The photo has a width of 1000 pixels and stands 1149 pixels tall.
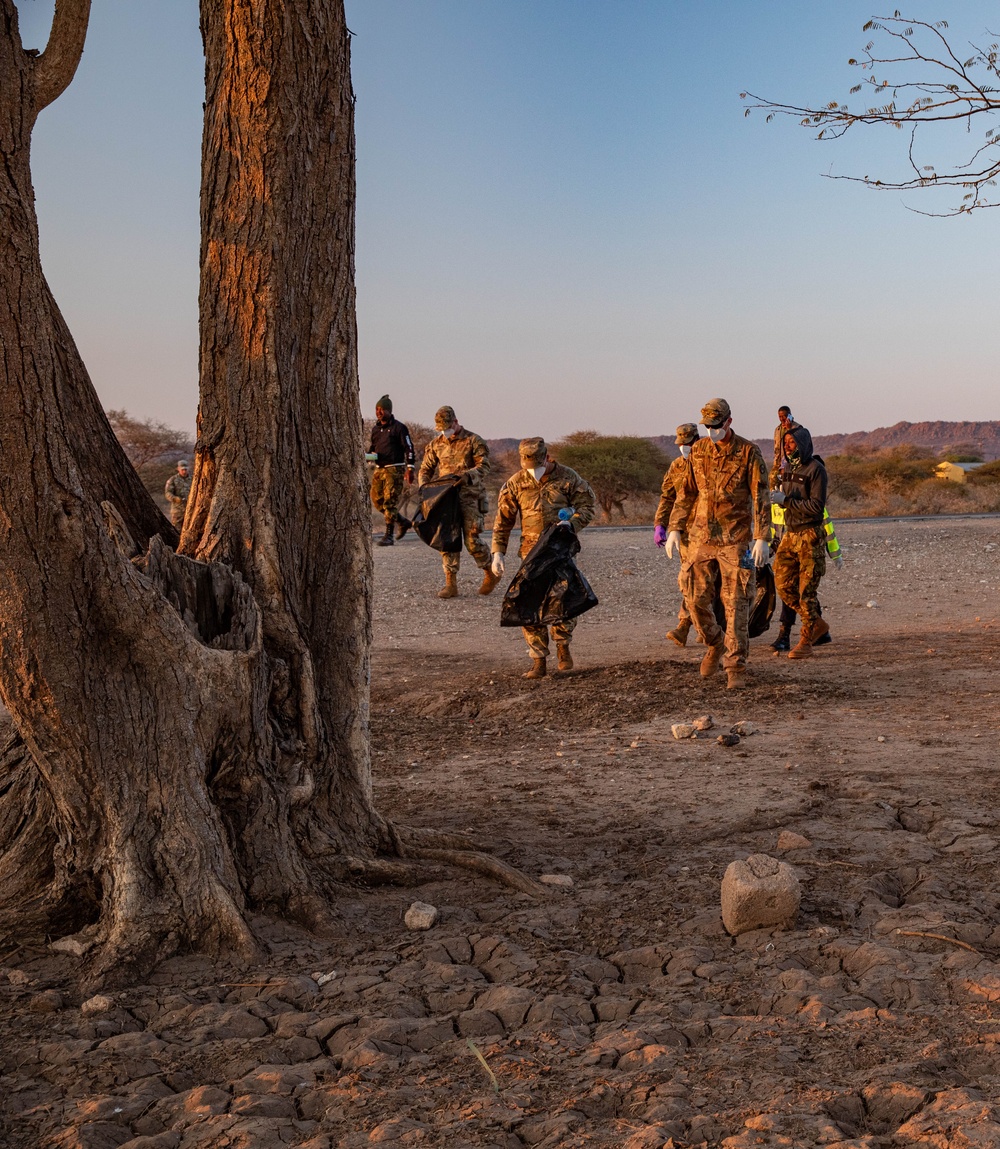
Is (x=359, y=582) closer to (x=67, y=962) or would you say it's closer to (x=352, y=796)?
(x=352, y=796)

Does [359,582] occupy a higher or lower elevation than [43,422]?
lower

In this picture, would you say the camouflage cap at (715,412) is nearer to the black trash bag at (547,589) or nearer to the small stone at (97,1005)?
the black trash bag at (547,589)

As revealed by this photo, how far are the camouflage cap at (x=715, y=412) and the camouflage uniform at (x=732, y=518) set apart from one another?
17 cm

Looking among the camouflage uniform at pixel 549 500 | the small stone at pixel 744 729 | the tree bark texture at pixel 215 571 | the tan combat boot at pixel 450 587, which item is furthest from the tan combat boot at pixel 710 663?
the tan combat boot at pixel 450 587

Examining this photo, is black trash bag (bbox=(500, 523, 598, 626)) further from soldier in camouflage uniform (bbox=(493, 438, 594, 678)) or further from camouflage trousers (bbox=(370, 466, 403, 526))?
camouflage trousers (bbox=(370, 466, 403, 526))

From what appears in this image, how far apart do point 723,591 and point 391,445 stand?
24.5 feet

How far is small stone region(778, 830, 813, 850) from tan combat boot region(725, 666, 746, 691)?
3674 mm

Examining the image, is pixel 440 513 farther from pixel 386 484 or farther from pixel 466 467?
pixel 386 484

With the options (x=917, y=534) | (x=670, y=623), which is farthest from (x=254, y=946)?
(x=917, y=534)

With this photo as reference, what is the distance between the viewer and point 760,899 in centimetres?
343

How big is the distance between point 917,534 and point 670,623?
11732 millimetres

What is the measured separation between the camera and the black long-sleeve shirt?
48.5ft

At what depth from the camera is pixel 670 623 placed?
1212cm

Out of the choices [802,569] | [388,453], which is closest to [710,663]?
[802,569]
